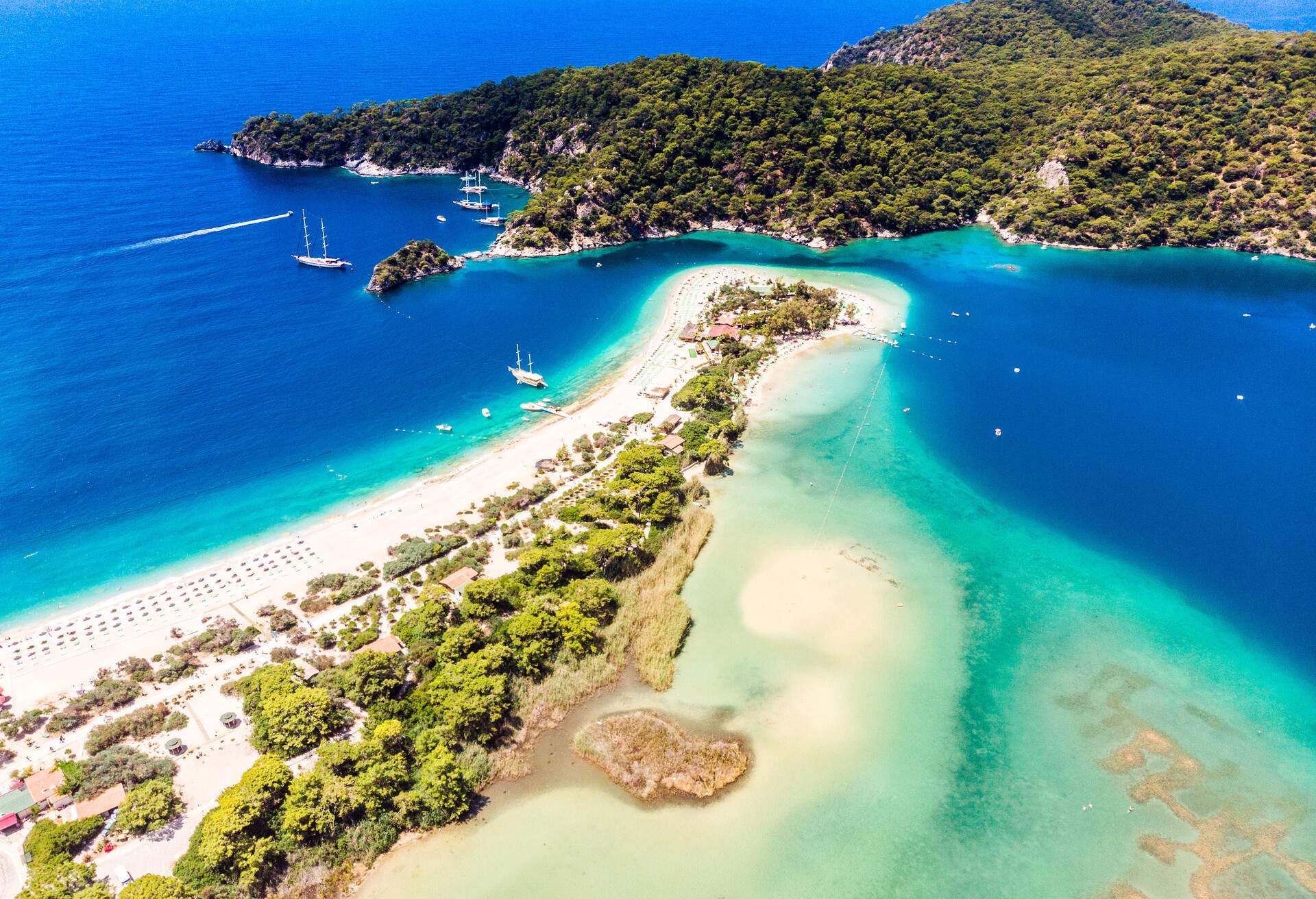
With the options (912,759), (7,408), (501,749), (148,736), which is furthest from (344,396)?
(912,759)

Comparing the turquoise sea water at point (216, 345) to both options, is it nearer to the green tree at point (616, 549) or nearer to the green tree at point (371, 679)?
the green tree at point (371, 679)

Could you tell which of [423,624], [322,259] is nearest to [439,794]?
[423,624]

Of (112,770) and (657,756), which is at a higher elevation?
(657,756)

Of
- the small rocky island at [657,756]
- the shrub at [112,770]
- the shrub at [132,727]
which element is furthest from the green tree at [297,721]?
the small rocky island at [657,756]

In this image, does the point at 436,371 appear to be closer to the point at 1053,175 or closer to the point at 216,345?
the point at 216,345

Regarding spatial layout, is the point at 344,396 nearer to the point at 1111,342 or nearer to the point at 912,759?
the point at 912,759

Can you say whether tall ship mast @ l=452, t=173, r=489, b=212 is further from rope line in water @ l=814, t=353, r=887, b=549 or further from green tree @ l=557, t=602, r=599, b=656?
green tree @ l=557, t=602, r=599, b=656

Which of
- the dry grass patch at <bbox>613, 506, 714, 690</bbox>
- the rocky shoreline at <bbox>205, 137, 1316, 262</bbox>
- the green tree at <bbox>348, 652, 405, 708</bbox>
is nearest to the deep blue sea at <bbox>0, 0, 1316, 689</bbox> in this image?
A: the rocky shoreline at <bbox>205, 137, 1316, 262</bbox>
